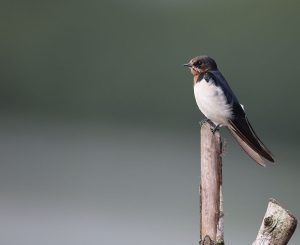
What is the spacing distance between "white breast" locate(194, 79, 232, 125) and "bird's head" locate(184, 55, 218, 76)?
0.06m

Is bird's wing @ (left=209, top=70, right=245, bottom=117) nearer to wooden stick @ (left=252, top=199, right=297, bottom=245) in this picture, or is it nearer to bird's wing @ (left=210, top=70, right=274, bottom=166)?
bird's wing @ (left=210, top=70, right=274, bottom=166)

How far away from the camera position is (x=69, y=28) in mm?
5039

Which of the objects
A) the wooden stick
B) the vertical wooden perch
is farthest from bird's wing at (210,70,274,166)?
the wooden stick

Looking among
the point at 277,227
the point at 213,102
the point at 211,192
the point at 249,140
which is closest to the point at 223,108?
the point at 213,102

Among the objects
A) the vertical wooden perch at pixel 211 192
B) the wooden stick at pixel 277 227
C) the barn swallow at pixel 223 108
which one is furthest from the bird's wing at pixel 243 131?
the wooden stick at pixel 277 227

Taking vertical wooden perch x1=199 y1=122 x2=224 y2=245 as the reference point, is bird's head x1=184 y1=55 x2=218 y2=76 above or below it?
above

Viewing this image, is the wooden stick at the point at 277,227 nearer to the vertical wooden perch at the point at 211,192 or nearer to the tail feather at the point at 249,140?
the vertical wooden perch at the point at 211,192

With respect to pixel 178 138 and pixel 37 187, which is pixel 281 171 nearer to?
pixel 178 138

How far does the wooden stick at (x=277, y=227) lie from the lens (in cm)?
172

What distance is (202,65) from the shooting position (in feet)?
8.33

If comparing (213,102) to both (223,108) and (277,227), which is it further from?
(277,227)

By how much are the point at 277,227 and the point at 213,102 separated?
0.75m

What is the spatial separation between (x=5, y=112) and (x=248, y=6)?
1.71 metres

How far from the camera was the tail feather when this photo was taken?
222 cm
